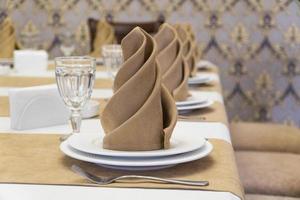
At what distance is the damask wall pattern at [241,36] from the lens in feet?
12.2

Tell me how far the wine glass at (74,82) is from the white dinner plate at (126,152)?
8 centimetres

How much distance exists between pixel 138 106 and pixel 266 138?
1354mm

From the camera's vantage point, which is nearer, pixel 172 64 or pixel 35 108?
pixel 35 108

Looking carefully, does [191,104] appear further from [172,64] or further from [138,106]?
[138,106]

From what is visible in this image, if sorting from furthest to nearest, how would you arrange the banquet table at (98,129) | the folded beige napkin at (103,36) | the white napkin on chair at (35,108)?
1. the folded beige napkin at (103,36)
2. the white napkin on chair at (35,108)
3. the banquet table at (98,129)

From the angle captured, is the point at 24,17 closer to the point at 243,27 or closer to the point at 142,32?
the point at 243,27

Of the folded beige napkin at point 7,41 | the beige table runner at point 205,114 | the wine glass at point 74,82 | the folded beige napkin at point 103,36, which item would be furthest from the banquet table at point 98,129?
the folded beige napkin at point 103,36

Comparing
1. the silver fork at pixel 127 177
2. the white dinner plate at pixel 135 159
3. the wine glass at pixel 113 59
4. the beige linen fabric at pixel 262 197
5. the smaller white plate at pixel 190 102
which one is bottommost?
the beige linen fabric at pixel 262 197

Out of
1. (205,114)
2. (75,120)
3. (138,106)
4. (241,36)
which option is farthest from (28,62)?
(241,36)

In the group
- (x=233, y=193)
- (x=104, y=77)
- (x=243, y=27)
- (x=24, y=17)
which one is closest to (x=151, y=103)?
(x=233, y=193)

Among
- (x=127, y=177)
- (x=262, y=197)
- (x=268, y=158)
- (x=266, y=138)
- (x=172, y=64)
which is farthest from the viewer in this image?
(x=266, y=138)

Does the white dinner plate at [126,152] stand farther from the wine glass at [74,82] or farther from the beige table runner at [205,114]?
the beige table runner at [205,114]

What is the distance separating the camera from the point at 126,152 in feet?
2.89

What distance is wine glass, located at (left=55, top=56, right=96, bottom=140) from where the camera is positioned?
1.05 meters
